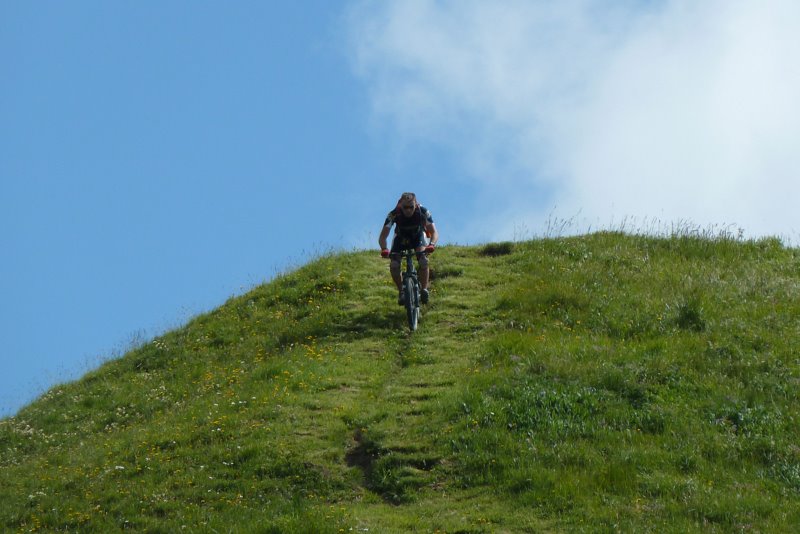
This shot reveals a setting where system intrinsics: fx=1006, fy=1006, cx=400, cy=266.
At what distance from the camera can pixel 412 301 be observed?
67.2 feet

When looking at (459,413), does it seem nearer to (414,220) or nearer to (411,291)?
(411,291)

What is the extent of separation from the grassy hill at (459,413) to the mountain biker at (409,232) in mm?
1121

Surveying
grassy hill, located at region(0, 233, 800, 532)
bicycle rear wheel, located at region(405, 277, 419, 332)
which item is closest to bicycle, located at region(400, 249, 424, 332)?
bicycle rear wheel, located at region(405, 277, 419, 332)

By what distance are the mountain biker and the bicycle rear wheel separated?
178 millimetres

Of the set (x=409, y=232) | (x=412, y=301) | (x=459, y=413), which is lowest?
(x=459, y=413)

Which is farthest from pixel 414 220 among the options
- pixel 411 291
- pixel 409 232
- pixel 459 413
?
pixel 459 413

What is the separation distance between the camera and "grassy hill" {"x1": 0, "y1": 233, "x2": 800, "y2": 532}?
1255cm

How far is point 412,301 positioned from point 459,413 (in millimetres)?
5588

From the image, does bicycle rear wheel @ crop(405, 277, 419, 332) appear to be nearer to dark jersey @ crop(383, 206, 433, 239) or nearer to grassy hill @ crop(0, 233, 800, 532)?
grassy hill @ crop(0, 233, 800, 532)

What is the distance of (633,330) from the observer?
19.0m

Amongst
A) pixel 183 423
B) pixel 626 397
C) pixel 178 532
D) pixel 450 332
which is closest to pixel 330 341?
pixel 450 332

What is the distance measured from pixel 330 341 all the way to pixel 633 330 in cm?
615

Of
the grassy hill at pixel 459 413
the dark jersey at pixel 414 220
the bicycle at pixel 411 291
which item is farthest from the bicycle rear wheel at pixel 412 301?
the dark jersey at pixel 414 220

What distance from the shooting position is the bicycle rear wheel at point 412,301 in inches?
800
